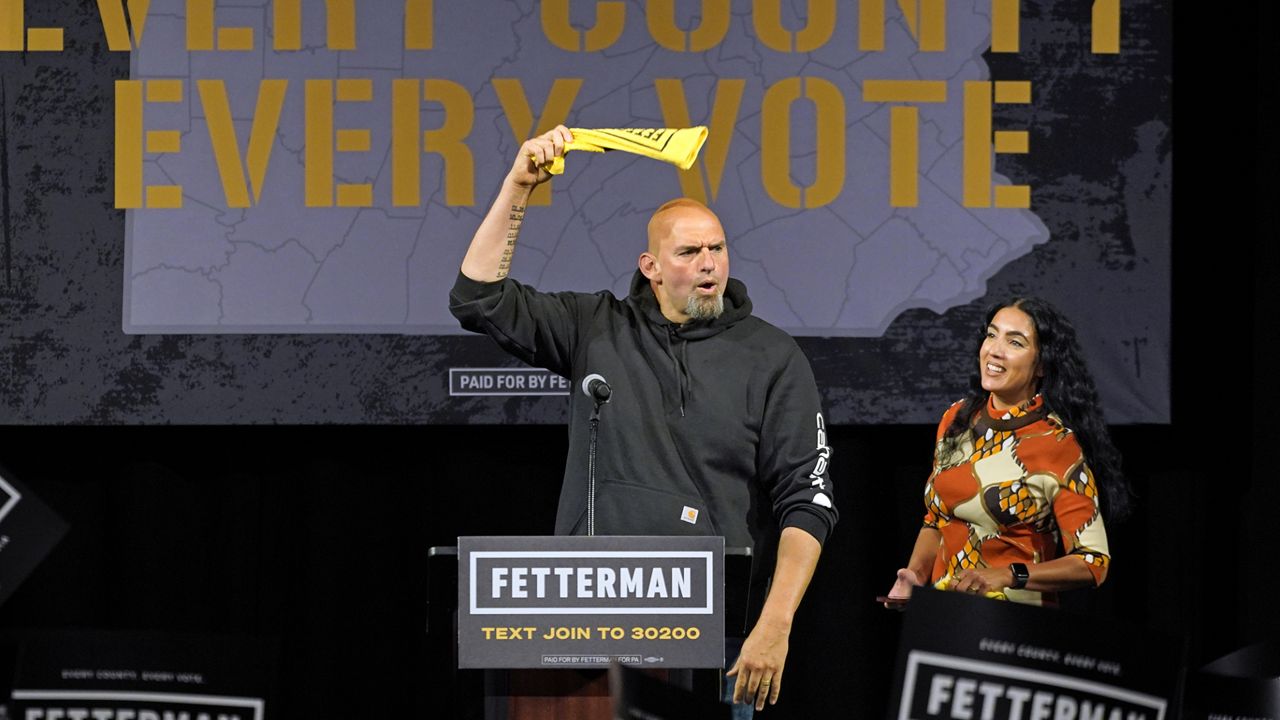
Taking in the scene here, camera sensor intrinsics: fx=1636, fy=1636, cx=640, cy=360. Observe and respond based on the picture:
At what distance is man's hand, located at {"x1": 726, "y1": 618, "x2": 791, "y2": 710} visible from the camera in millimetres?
2324

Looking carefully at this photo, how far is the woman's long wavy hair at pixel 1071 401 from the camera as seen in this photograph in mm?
2867

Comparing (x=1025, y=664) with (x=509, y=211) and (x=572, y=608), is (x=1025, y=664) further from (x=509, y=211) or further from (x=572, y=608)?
(x=509, y=211)

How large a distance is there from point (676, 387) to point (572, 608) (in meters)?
0.73

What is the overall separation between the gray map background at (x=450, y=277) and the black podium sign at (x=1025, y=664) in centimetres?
268

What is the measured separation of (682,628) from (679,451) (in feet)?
2.14

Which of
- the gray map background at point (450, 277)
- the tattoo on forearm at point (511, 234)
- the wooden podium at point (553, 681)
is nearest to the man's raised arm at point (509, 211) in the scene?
the tattoo on forearm at point (511, 234)

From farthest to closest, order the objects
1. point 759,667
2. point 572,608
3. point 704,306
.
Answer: point 704,306 < point 759,667 < point 572,608

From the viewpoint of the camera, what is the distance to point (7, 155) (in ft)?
12.7

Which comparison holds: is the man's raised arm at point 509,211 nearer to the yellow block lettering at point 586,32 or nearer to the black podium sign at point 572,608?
the black podium sign at point 572,608

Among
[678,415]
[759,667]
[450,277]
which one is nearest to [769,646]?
[759,667]

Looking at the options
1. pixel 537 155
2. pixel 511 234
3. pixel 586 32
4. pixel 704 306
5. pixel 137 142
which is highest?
pixel 586 32

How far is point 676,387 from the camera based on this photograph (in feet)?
8.75

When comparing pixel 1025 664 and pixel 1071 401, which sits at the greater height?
pixel 1071 401

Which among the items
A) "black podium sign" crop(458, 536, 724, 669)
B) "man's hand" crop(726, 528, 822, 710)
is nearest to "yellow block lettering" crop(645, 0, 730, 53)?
"man's hand" crop(726, 528, 822, 710)
